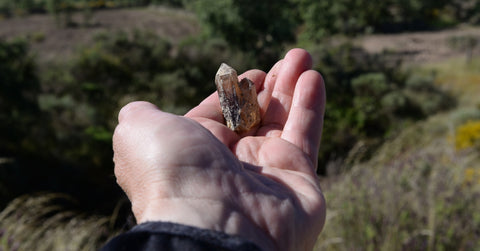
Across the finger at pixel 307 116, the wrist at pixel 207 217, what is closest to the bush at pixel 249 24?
the finger at pixel 307 116

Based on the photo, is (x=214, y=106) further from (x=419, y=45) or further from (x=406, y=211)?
(x=419, y=45)

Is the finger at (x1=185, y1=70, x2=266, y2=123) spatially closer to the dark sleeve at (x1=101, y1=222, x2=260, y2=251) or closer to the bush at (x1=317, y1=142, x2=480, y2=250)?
the dark sleeve at (x1=101, y1=222, x2=260, y2=251)

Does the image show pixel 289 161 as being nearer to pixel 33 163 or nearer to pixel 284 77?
pixel 284 77

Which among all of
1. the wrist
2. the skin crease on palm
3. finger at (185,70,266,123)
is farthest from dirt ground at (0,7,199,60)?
the wrist

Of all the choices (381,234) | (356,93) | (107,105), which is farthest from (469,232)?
(356,93)

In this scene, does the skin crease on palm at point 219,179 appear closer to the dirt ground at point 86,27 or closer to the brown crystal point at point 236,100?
the brown crystal point at point 236,100

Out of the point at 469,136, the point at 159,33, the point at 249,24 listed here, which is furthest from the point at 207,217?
the point at 159,33
